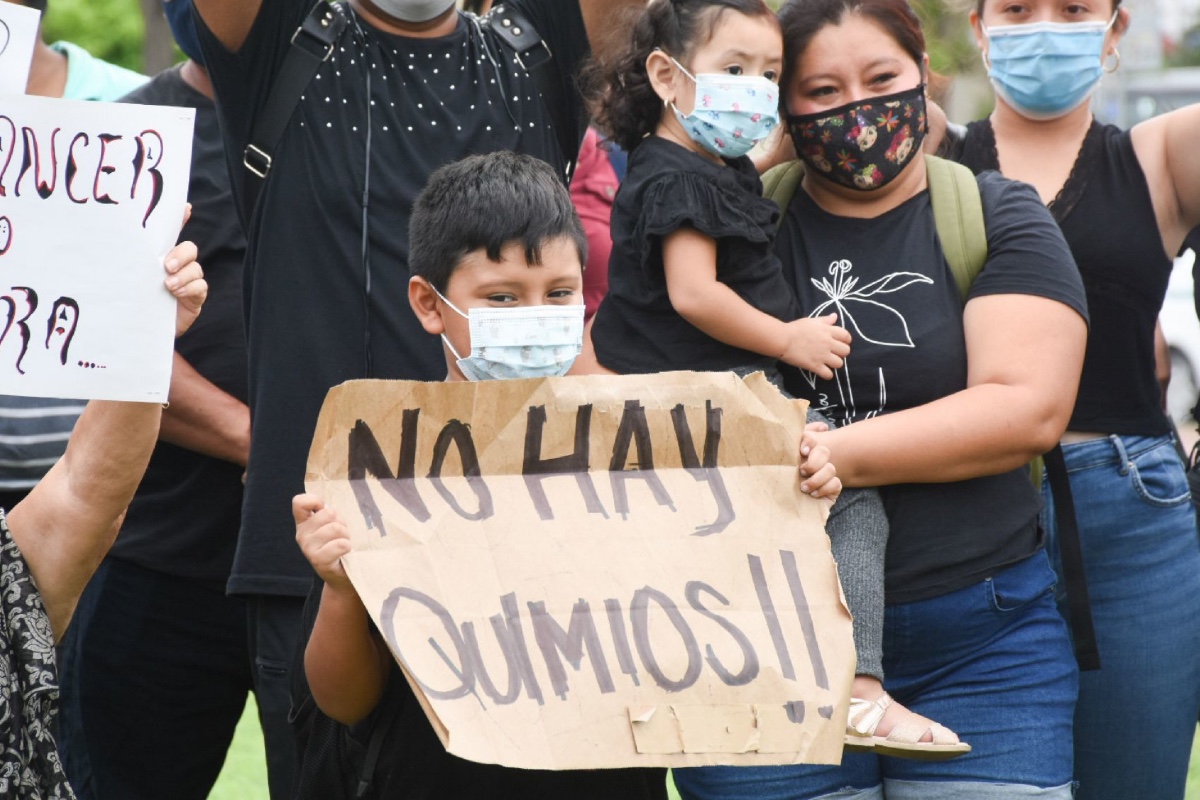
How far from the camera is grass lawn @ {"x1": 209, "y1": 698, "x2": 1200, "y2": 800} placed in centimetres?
553

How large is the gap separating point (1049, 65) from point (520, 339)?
63.0 inches

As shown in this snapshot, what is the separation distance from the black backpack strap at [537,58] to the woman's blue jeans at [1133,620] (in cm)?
127

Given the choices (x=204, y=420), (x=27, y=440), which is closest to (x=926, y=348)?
(x=204, y=420)

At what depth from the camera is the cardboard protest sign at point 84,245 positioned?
93.4 inches

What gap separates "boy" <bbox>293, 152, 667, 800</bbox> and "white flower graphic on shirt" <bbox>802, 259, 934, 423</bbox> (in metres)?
0.49

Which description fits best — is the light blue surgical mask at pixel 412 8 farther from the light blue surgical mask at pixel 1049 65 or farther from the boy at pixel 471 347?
the light blue surgical mask at pixel 1049 65

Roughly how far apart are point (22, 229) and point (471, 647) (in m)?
0.90

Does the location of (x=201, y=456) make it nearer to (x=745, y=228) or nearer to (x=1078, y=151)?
(x=745, y=228)

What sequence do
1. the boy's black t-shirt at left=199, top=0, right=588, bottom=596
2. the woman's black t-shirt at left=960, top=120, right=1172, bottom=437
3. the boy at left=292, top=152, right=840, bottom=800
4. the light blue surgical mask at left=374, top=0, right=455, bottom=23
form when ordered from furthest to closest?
the woman's black t-shirt at left=960, top=120, right=1172, bottom=437 < the light blue surgical mask at left=374, top=0, right=455, bottom=23 < the boy's black t-shirt at left=199, top=0, right=588, bottom=596 < the boy at left=292, top=152, right=840, bottom=800

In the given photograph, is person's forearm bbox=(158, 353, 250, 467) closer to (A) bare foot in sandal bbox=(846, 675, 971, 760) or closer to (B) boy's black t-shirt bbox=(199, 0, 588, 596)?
(B) boy's black t-shirt bbox=(199, 0, 588, 596)

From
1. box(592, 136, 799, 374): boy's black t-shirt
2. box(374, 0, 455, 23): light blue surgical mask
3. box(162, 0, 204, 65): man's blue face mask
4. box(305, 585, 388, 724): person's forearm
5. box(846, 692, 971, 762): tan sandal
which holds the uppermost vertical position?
box(162, 0, 204, 65): man's blue face mask

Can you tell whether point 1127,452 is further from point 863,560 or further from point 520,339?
point 520,339

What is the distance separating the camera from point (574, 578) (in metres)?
2.39

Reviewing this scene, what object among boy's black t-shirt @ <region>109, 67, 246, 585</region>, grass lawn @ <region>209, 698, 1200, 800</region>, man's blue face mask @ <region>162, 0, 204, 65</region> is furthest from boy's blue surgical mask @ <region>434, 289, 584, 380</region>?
grass lawn @ <region>209, 698, 1200, 800</region>
